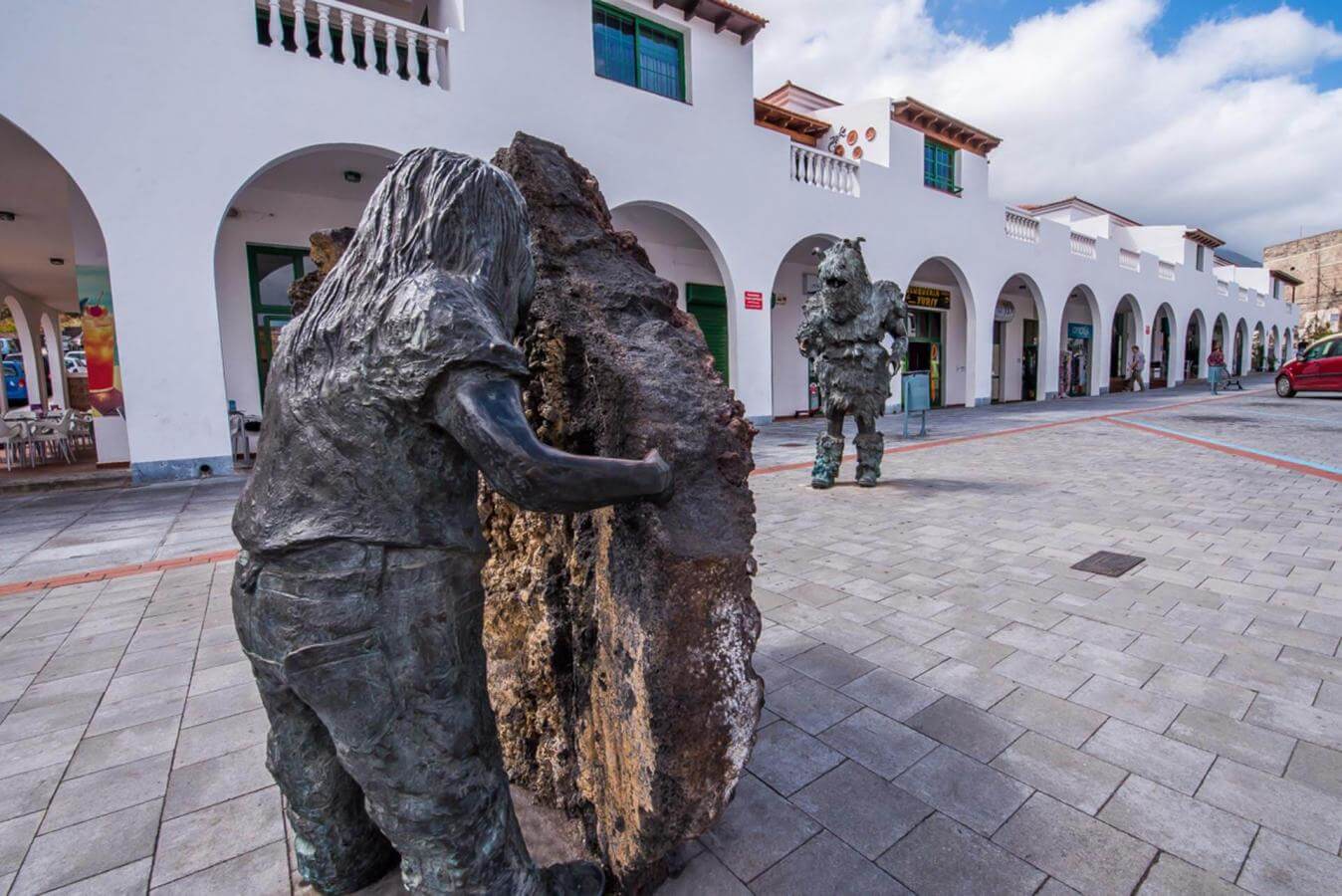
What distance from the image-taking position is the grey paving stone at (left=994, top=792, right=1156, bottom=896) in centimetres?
168

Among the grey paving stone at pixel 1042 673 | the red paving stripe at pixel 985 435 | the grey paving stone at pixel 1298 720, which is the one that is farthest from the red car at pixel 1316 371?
the grey paving stone at pixel 1042 673

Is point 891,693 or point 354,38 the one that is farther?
point 354,38

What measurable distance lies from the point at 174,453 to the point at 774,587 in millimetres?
7893

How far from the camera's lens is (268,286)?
1000 centimetres

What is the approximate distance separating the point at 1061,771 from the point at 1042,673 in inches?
28.8

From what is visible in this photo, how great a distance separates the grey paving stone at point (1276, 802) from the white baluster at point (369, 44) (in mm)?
10507

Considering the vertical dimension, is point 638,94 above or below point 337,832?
above

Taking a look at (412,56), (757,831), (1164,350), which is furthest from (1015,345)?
(757,831)

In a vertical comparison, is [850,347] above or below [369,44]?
below

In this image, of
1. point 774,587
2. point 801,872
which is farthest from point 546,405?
point 774,587

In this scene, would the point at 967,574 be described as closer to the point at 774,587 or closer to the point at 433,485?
the point at 774,587

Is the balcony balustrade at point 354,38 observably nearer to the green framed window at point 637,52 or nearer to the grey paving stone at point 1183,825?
the green framed window at point 637,52

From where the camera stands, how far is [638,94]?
10.9 m

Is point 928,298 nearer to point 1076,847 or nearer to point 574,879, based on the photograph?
point 1076,847
